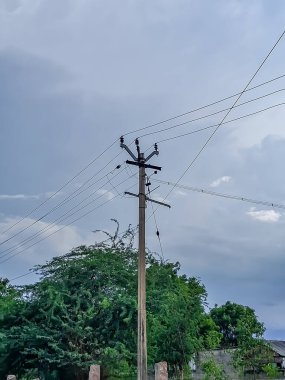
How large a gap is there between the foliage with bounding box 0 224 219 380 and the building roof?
22857 millimetres

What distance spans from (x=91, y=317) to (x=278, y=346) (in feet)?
110

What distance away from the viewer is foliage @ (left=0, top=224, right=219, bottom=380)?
2750cm

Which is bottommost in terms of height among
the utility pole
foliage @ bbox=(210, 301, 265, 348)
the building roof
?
the utility pole

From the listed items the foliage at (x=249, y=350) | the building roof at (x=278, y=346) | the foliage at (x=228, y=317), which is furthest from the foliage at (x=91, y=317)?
the foliage at (x=228, y=317)

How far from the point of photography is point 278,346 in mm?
56156

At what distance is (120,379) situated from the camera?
28.0 m

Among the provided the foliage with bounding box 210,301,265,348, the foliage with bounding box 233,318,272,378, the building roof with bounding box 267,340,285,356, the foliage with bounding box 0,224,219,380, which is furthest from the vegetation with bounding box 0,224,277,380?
the foliage with bounding box 210,301,265,348

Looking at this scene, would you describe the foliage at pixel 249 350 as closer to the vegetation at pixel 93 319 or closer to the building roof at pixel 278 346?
the vegetation at pixel 93 319

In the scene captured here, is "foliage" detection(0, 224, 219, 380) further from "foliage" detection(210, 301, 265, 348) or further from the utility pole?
"foliage" detection(210, 301, 265, 348)

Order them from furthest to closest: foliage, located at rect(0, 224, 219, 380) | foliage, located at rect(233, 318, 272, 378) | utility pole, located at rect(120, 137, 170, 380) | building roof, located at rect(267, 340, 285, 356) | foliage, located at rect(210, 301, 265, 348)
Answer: foliage, located at rect(210, 301, 265, 348) < building roof, located at rect(267, 340, 285, 356) < foliage, located at rect(233, 318, 272, 378) < foliage, located at rect(0, 224, 219, 380) < utility pole, located at rect(120, 137, 170, 380)

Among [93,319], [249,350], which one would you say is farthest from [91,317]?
[249,350]

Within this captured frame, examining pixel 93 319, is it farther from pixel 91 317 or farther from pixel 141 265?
pixel 141 265

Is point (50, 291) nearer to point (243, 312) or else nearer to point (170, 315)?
point (170, 315)

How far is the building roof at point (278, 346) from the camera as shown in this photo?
52394 millimetres
